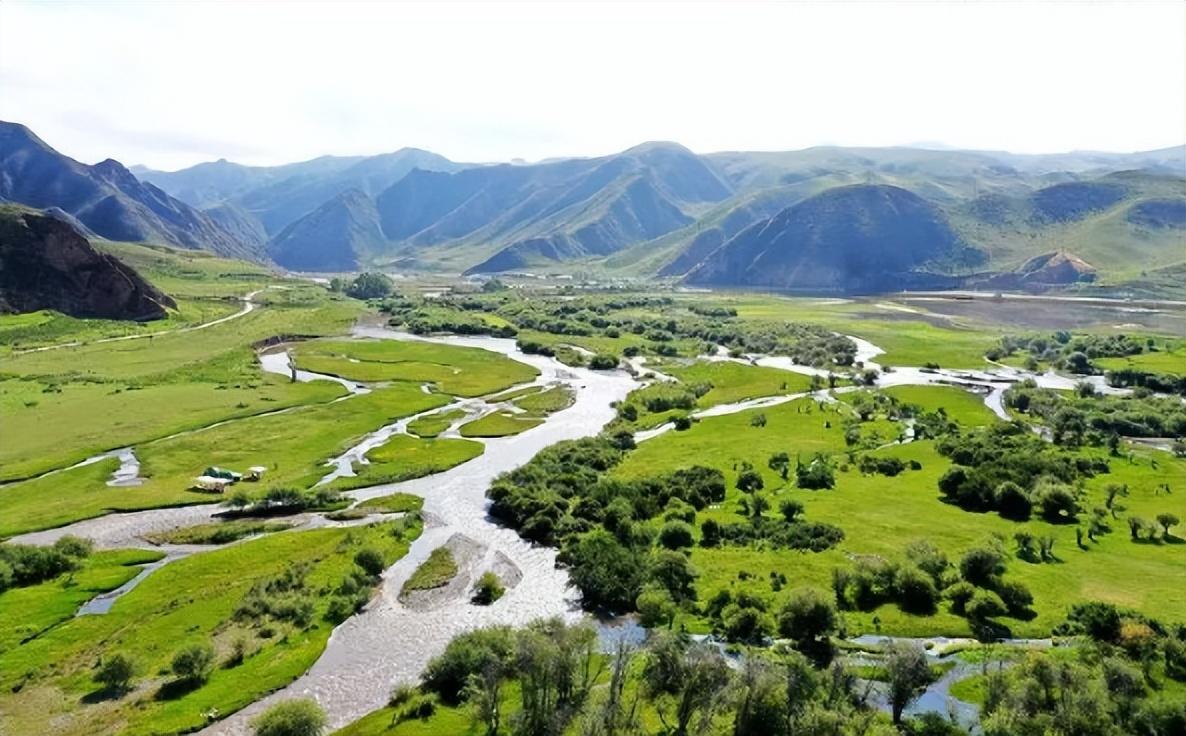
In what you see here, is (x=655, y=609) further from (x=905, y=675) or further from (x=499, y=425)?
(x=499, y=425)

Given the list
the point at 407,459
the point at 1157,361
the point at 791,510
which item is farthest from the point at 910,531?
the point at 1157,361

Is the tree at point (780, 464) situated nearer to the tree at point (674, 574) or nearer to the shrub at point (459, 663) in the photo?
the tree at point (674, 574)

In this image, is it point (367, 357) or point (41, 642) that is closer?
point (41, 642)

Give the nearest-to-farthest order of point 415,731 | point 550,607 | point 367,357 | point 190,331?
point 415,731 → point 550,607 → point 367,357 → point 190,331

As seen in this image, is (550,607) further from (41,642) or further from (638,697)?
(41,642)

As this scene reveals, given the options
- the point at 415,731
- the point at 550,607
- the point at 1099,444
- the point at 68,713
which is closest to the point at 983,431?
the point at 1099,444

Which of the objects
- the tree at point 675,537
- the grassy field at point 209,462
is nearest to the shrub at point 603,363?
the grassy field at point 209,462
